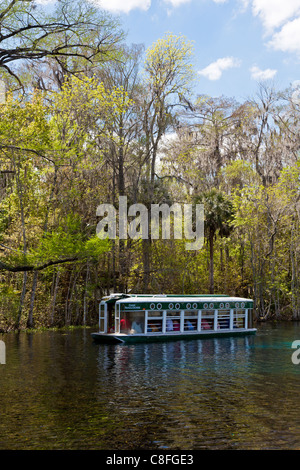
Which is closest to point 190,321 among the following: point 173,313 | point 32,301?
point 173,313

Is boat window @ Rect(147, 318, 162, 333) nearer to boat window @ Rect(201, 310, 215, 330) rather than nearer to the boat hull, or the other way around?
the boat hull

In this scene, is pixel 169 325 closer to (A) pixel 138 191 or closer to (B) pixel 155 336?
(B) pixel 155 336

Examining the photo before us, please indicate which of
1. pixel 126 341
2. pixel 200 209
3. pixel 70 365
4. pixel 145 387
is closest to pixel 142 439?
pixel 145 387

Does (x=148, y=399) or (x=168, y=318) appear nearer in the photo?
(x=148, y=399)

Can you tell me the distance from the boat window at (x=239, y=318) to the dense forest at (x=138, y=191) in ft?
34.2

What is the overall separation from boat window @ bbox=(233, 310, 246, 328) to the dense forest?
10.4 meters

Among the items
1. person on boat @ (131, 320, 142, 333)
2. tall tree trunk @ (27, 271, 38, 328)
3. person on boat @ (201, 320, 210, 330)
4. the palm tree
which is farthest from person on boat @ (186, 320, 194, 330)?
the palm tree

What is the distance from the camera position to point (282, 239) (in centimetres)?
5816

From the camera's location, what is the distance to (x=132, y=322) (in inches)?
1356

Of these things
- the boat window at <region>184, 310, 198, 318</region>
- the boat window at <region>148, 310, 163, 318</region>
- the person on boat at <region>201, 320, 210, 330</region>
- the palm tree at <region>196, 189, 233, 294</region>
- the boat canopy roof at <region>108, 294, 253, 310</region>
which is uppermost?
the palm tree at <region>196, 189, 233, 294</region>

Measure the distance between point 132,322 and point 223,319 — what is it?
8.75 m

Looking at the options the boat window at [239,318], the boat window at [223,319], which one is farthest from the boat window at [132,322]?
the boat window at [239,318]

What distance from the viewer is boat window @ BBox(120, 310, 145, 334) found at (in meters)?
34.1

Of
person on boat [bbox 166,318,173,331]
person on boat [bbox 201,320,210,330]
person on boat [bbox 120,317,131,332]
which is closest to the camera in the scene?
person on boat [bbox 120,317,131,332]
